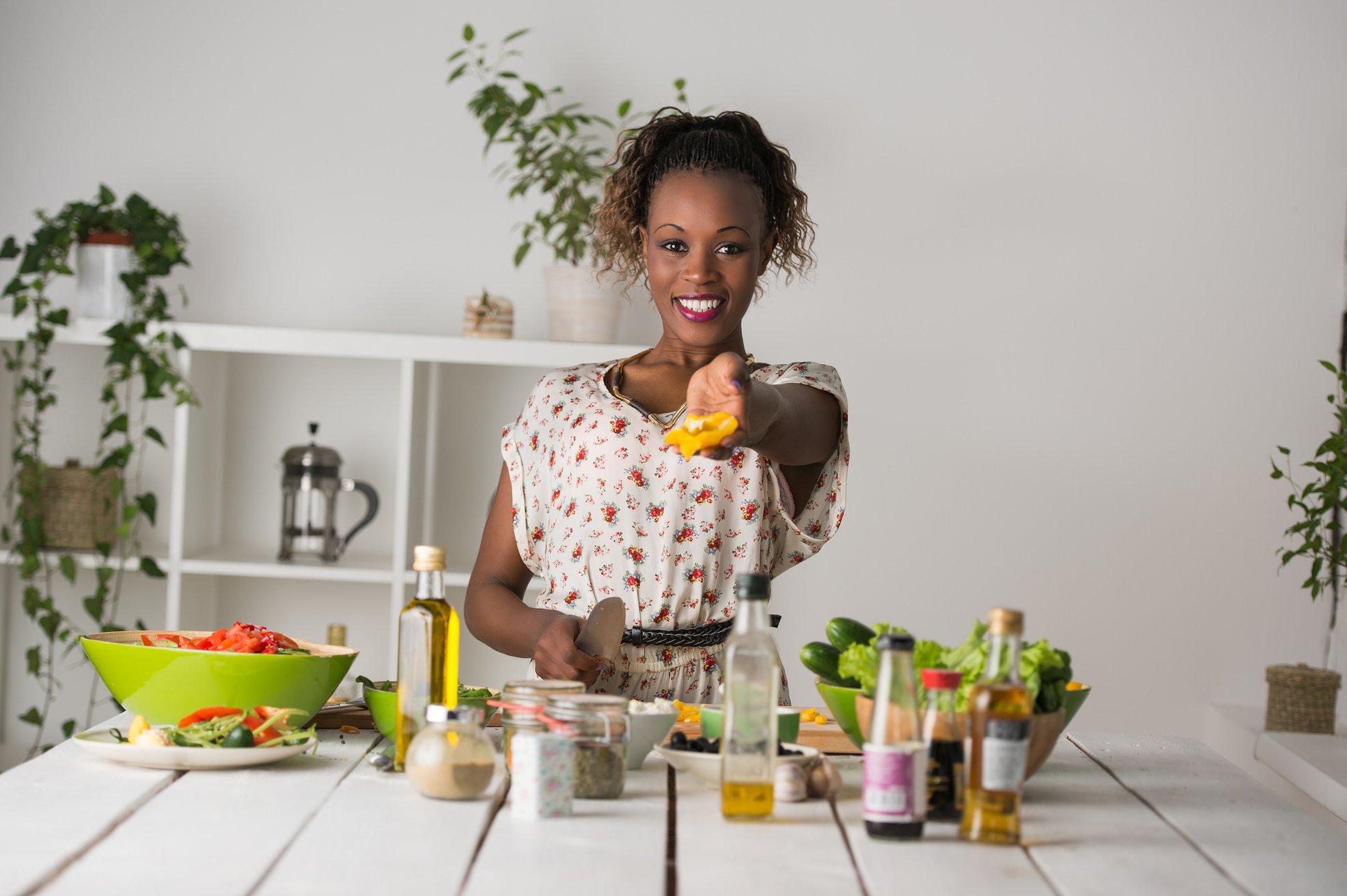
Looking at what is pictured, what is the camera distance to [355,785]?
120cm

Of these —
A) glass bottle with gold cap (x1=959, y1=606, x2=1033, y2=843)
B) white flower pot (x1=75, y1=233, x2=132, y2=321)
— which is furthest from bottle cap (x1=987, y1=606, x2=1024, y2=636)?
white flower pot (x1=75, y1=233, x2=132, y2=321)

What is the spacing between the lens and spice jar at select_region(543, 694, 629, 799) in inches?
45.0

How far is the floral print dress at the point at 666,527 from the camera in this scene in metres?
1.73

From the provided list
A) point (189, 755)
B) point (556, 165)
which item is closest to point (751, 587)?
point (189, 755)

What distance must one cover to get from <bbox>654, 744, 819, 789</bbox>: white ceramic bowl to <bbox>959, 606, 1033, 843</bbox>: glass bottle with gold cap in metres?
0.17

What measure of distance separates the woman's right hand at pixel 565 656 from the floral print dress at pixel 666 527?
0.28 m

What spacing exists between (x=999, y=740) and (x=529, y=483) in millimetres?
951

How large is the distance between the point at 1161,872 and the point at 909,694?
0.77 ft

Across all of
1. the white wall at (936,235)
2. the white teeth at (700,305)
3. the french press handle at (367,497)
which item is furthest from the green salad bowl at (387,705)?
the white wall at (936,235)

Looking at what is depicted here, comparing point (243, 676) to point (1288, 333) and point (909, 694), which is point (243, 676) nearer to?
point (909, 694)

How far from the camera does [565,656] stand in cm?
142

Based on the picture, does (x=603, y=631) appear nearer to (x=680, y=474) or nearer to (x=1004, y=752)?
(x=680, y=474)

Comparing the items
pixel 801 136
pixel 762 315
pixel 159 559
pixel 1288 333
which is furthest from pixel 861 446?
pixel 159 559

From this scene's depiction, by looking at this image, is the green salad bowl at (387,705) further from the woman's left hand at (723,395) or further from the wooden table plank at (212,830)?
the woman's left hand at (723,395)
